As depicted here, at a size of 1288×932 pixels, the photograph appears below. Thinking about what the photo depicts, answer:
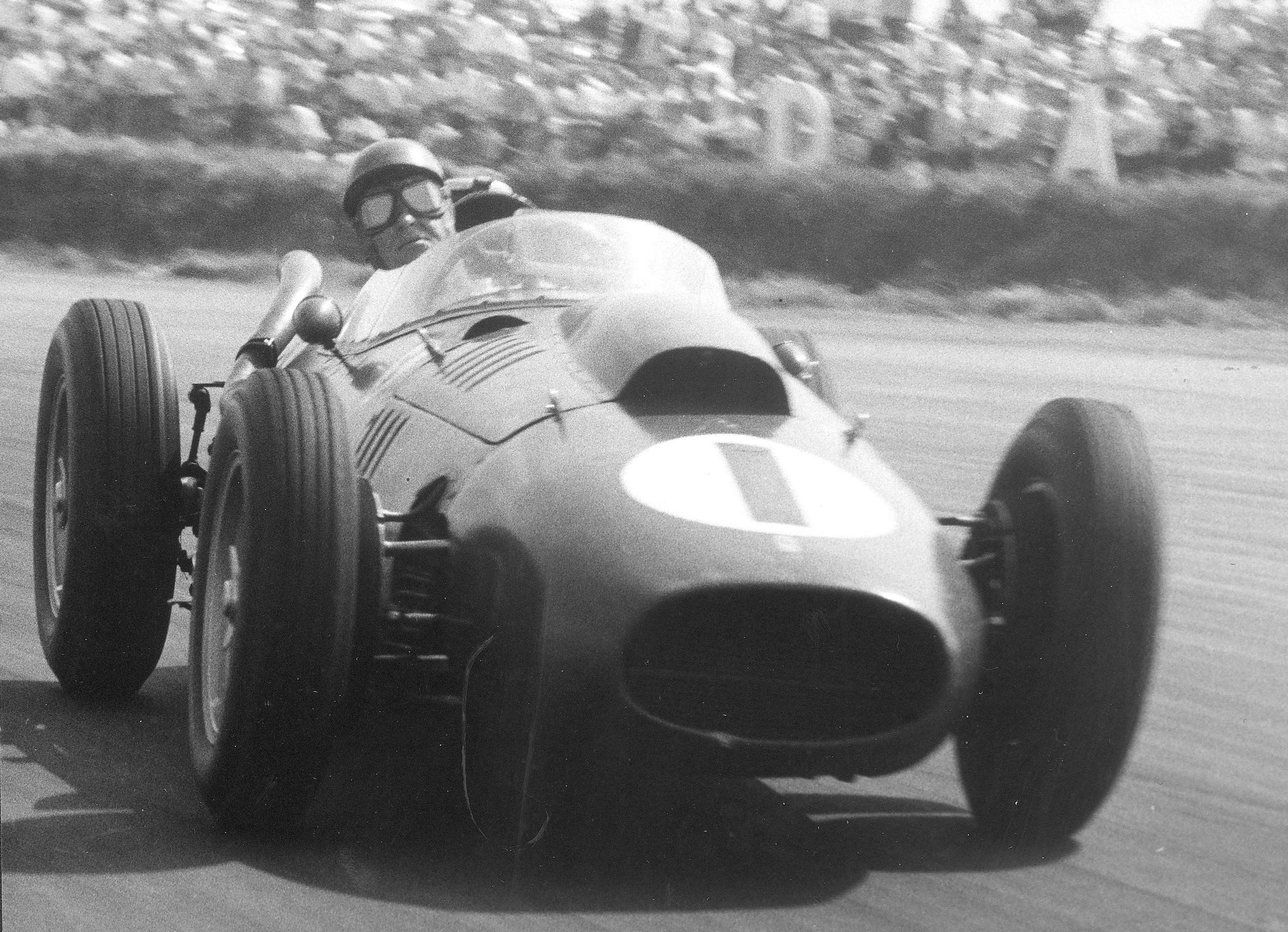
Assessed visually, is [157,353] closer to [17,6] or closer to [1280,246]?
[1280,246]

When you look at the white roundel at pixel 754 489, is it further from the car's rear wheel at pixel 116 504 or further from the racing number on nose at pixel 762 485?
the car's rear wheel at pixel 116 504

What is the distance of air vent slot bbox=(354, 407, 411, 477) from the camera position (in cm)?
505

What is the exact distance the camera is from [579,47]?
3341cm

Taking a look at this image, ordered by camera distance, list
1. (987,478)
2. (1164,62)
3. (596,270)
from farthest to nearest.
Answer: (1164,62) → (987,478) → (596,270)

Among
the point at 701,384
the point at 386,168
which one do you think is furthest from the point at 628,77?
the point at 701,384

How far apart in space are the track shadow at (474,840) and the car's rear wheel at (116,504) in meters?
0.42

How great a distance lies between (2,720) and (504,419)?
1712 millimetres

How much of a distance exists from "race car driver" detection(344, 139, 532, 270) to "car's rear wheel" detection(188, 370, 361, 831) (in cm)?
335

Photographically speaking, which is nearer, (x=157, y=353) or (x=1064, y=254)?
(x=157, y=353)

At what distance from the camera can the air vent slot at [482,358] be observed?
16.2 feet

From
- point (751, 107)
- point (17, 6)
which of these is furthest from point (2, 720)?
point (17, 6)

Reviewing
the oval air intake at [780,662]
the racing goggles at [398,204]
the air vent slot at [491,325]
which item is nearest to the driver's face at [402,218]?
the racing goggles at [398,204]

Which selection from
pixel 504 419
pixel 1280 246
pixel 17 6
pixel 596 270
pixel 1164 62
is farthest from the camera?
pixel 17 6

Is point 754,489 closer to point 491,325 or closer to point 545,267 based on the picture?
point 491,325
